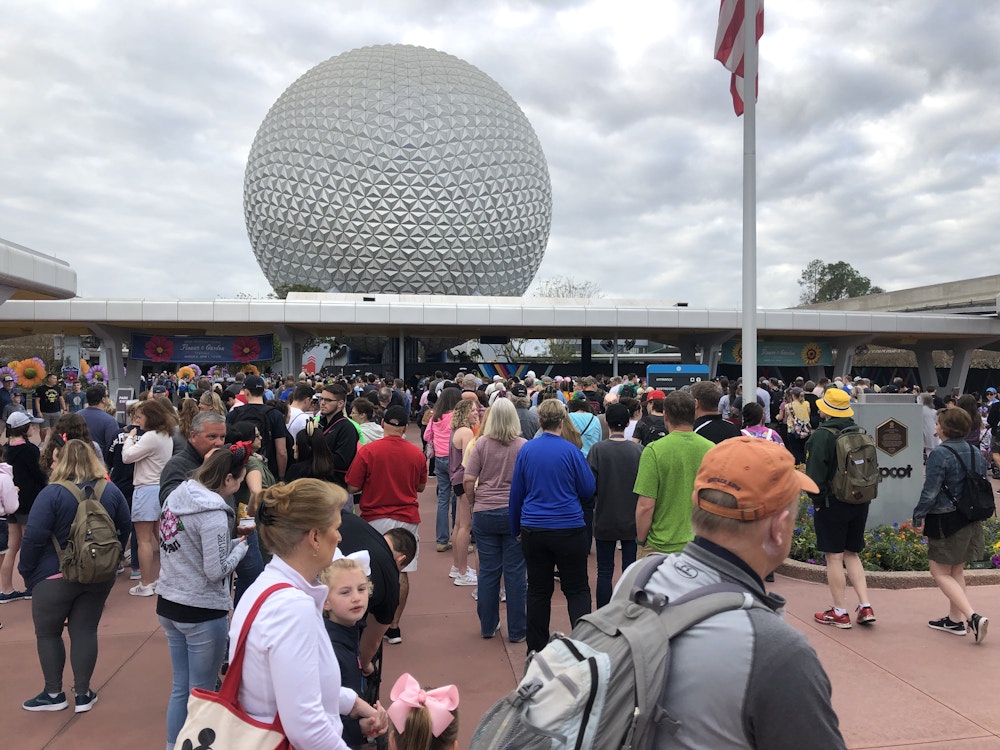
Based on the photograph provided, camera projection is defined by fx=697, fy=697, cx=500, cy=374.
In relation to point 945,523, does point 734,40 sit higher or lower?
higher

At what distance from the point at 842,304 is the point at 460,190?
30.3m

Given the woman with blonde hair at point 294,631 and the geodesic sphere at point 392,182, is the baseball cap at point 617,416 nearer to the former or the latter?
the woman with blonde hair at point 294,631

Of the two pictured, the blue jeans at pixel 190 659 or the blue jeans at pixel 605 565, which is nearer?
the blue jeans at pixel 190 659

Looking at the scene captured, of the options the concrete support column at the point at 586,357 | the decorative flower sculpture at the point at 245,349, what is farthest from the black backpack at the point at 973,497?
the decorative flower sculpture at the point at 245,349

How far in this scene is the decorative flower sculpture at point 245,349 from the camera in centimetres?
3228

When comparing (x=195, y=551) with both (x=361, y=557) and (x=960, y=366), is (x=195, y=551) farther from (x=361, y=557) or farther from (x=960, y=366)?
(x=960, y=366)

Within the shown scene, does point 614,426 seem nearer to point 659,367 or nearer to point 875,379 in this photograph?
point 659,367

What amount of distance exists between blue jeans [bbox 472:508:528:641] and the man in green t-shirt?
48.5 inches

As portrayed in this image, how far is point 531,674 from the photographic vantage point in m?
1.56

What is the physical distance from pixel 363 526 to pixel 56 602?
2259 millimetres

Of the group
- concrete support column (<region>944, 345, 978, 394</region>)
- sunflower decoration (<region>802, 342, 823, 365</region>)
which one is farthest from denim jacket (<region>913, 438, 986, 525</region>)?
concrete support column (<region>944, 345, 978, 394</region>)

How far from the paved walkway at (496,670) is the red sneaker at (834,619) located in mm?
72

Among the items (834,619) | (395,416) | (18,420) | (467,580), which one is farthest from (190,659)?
(834,619)

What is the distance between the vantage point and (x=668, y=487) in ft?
16.0
